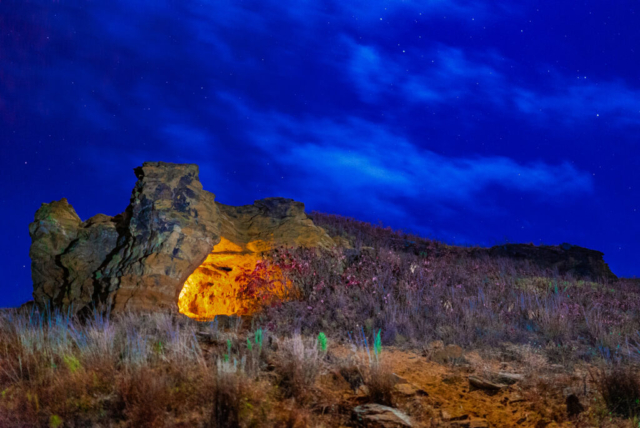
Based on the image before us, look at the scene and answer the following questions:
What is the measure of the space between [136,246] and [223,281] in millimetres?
2111

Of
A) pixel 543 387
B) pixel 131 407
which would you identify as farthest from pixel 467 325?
pixel 131 407

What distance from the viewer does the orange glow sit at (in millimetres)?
9109

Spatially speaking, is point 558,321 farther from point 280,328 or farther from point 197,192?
point 197,192

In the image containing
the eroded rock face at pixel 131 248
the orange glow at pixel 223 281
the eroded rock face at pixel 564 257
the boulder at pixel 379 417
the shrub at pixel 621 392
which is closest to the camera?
the boulder at pixel 379 417

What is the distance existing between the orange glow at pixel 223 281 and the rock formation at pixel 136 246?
0.08 metres

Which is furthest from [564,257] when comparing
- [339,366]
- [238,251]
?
[339,366]

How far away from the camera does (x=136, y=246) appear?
26.5ft

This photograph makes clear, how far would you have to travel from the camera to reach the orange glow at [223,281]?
359 inches

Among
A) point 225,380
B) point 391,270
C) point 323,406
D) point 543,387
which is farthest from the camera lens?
point 391,270

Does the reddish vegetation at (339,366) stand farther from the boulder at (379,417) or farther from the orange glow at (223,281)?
the orange glow at (223,281)

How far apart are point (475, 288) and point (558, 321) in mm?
2234

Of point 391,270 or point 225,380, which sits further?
point 391,270

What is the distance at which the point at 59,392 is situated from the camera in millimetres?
4062

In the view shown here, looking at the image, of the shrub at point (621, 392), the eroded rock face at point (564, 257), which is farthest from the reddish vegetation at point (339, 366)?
the eroded rock face at point (564, 257)
